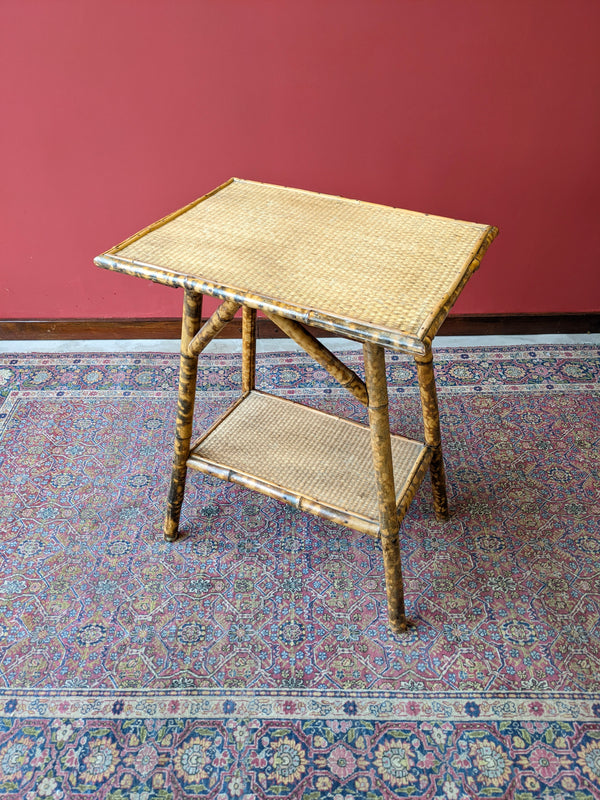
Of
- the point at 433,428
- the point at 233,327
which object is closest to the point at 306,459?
the point at 433,428

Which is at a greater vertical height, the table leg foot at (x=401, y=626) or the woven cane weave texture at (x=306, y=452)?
the woven cane weave texture at (x=306, y=452)

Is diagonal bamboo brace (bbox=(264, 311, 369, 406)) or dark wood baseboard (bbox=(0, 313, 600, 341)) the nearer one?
diagonal bamboo brace (bbox=(264, 311, 369, 406))

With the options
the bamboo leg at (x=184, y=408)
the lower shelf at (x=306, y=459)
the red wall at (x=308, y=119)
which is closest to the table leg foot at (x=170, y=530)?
the bamboo leg at (x=184, y=408)

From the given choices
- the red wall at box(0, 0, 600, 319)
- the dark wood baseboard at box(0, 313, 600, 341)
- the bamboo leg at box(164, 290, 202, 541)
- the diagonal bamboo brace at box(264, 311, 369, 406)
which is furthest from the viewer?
the dark wood baseboard at box(0, 313, 600, 341)

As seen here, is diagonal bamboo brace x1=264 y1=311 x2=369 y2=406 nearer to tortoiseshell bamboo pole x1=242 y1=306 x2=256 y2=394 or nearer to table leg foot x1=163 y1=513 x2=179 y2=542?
tortoiseshell bamboo pole x1=242 y1=306 x2=256 y2=394

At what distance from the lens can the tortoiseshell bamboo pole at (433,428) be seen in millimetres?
1812

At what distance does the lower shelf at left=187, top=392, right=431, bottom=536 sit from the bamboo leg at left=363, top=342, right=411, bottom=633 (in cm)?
7

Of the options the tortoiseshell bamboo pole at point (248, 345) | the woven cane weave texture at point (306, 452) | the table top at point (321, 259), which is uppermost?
the table top at point (321, 259)

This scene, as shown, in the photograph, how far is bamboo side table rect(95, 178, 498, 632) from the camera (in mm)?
1398

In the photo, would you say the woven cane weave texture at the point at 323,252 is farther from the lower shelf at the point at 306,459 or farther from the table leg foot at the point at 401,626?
the table leg foot at the point at 401,626

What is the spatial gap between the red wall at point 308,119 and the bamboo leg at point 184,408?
1.09 m

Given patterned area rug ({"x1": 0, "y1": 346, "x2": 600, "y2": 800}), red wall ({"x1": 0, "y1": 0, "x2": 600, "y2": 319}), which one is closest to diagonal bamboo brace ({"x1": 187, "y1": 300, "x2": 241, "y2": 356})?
patterned area rug ({"x1": 0, "y1": 346, "x2": 600, "y2": 800})

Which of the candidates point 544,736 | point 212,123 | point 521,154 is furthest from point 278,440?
point 521,154

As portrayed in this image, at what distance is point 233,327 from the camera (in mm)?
2953
